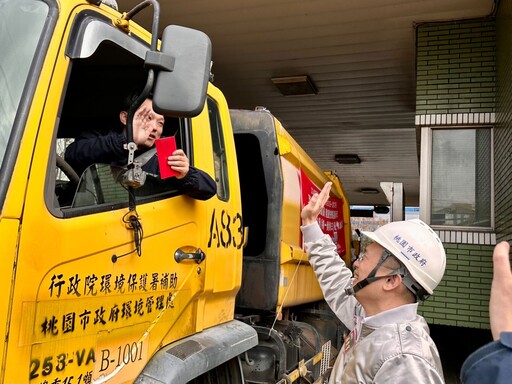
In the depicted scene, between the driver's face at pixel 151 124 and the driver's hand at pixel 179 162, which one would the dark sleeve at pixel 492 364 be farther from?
the driver's face at pixel 151 124

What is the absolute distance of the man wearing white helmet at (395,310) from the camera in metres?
1.65

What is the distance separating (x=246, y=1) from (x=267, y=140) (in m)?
2.83

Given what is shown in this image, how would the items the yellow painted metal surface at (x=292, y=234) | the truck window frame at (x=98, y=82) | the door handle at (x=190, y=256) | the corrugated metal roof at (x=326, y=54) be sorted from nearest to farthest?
the truck window frame at (x=98, y=82), the door handle at (x=190, y=256), the yellow painted metal surface at (x=292, y=234), the corrugated metal roof at (x=326, y=54)

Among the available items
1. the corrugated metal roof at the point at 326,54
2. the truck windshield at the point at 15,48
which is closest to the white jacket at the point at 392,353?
the truck windshield at the point at 15,48

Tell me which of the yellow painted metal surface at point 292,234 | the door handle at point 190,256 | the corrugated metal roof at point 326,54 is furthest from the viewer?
the corrugated metal roof at point 326,54

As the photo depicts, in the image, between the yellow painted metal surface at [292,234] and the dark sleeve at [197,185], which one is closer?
the dark sleeve at [197,185]

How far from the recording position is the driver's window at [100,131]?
2004 millimetres

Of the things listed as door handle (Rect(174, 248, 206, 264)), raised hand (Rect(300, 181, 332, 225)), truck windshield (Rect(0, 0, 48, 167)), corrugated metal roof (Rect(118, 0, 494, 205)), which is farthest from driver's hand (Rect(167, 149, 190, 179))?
corrugated metal roof (Rect(118, 0, 494, 205))

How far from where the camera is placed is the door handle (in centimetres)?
240

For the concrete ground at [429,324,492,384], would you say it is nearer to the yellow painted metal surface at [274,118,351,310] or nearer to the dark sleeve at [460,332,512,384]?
the yellow painted metal surface at [274,118,351,310]

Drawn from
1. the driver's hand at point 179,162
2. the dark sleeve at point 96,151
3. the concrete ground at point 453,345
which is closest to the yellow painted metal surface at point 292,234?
the driver's hand at point 179,162

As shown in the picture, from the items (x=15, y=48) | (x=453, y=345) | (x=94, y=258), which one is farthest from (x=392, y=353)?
(x=453, y=345)

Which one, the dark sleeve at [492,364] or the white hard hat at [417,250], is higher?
the white hard hat at [417,250]

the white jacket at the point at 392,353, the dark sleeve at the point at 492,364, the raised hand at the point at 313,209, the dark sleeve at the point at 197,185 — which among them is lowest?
the white jacket at the point at 392,353
